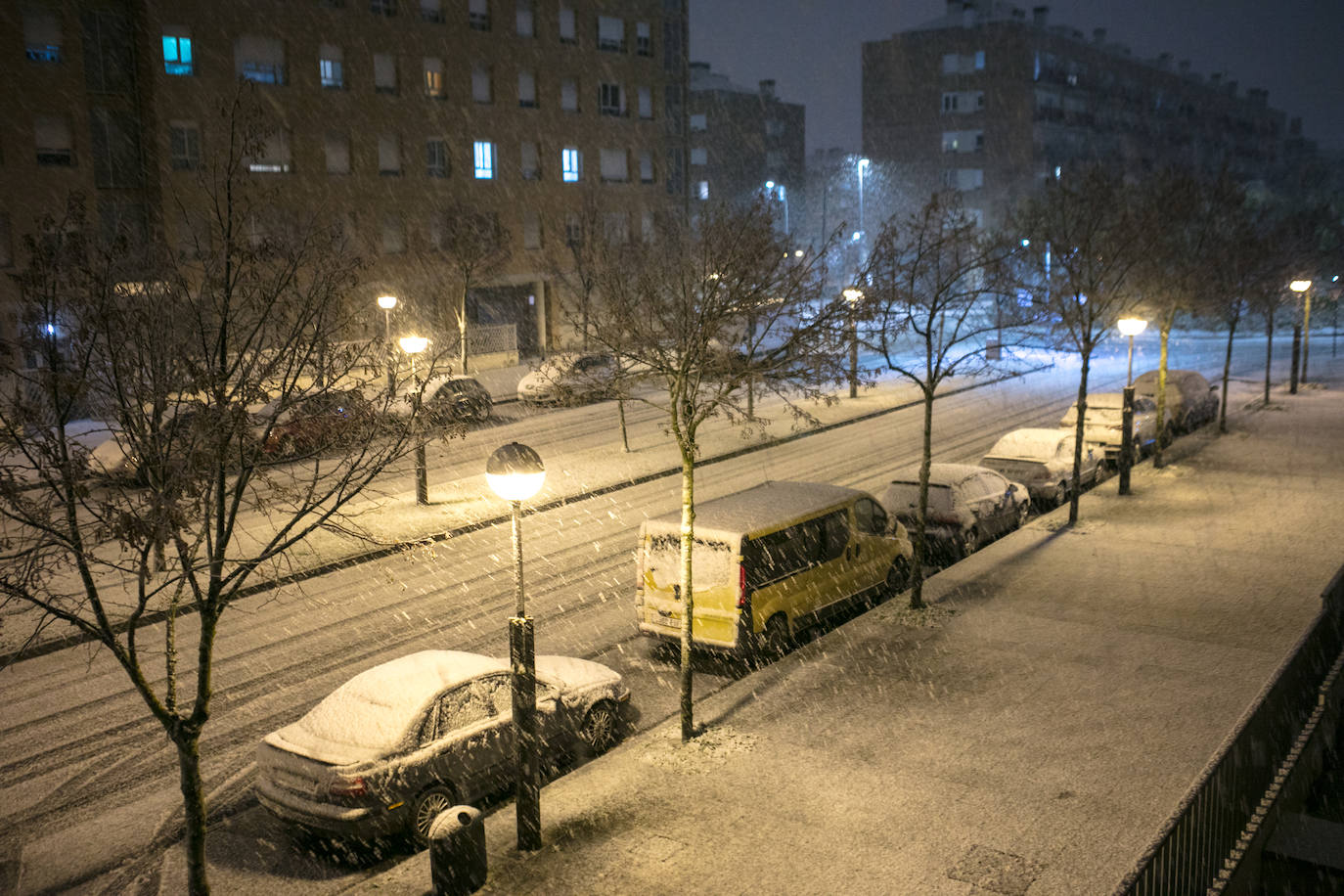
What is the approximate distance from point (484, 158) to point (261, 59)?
33.8 feet

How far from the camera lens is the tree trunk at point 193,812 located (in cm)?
695

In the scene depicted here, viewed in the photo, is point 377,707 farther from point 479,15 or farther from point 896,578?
point 479,15

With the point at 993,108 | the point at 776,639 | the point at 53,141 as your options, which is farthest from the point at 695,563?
the point at 993,108

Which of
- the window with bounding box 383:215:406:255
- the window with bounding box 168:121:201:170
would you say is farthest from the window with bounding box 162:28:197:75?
the window with bounding box 383:215:406:255

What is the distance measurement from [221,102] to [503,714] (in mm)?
5534

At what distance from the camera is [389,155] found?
43094 millimetres

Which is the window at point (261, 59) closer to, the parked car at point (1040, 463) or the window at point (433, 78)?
the window at point (433, 78)

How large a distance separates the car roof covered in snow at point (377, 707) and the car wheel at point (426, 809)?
507mm

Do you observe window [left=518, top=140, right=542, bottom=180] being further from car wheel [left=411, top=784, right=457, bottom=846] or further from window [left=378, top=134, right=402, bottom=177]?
car wheel [left=411, top=784, right=457, bottom=846]

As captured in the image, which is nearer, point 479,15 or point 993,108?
point 479,15

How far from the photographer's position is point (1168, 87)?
100m

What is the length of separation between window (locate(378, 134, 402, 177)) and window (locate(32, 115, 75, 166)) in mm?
11041

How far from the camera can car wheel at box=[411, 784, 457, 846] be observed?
848 cm

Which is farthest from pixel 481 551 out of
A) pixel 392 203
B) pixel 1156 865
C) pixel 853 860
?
pixel 392 203
